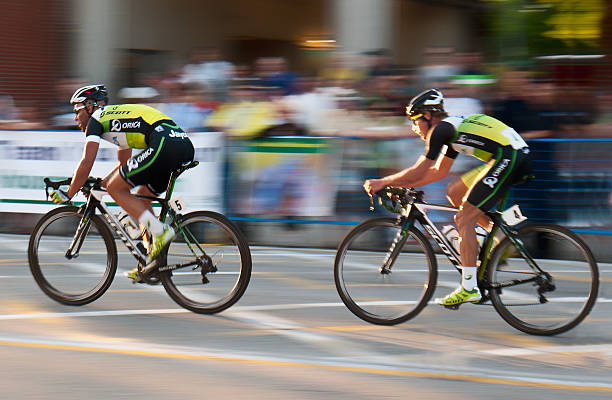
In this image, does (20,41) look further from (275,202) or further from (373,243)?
(373,243)

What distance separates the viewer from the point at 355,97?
39.0 feet

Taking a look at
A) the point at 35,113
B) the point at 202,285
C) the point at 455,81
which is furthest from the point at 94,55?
the point at 202,285

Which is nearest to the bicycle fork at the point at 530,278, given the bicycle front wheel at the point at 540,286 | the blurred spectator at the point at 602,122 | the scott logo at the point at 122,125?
the bicycle front wheel at the point at 540,286

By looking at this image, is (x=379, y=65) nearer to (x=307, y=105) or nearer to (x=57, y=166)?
(x=307, y=105)

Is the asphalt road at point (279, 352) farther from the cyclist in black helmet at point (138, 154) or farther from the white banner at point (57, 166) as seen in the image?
the white banner at point (57, 166)

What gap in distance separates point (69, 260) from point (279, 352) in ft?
7.41

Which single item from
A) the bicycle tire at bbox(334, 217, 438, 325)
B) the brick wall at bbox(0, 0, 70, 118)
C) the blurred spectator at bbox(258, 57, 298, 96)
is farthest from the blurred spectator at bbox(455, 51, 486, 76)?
the brick wall at bbox(0, 0, 70, 118)

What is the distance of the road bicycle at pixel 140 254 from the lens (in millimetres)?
7129

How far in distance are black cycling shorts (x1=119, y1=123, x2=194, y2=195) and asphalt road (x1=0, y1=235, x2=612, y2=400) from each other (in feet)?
3.36

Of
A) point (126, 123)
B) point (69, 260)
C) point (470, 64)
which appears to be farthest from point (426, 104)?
point (470, 64)

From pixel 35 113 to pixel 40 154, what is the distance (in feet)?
4.59

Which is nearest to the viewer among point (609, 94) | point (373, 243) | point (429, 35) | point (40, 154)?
point (373, 243)

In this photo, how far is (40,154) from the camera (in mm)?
12633

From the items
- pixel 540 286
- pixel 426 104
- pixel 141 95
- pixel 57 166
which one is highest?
pixel 426 104
